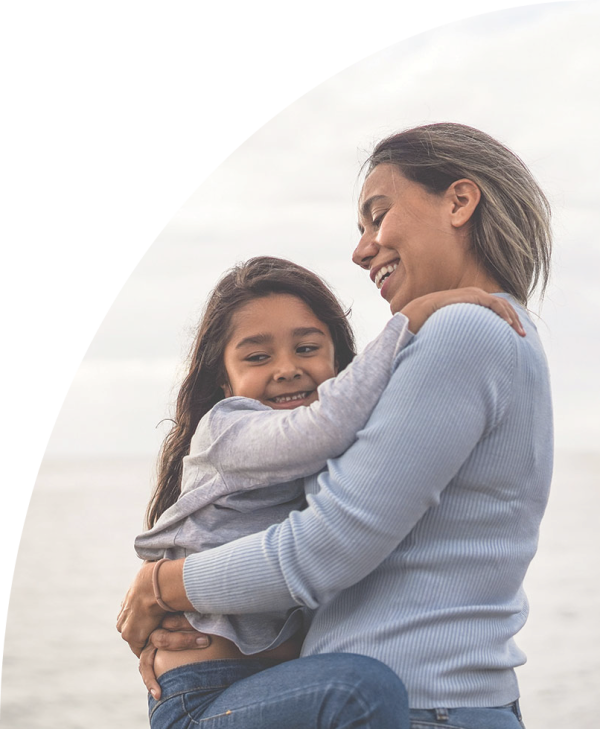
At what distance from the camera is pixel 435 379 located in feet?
4.37

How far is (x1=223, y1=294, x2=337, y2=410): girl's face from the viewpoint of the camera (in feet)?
6.07

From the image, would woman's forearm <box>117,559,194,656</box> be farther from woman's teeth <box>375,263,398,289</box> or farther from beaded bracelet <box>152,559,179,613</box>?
woman's teeth <box>375,263,398,289</box>

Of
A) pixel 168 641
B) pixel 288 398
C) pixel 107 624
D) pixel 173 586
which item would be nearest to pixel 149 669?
pixel 168 641

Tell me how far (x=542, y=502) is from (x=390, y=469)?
291mm

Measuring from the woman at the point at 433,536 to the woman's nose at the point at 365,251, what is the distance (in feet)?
1.16

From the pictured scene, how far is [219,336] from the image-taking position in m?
1.98

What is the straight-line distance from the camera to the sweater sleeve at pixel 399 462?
1318 millimetres

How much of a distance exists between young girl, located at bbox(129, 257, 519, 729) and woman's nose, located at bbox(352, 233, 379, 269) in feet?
0.67

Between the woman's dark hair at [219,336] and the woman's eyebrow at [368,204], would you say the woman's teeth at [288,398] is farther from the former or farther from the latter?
the woman's eyebrow at [368,204]

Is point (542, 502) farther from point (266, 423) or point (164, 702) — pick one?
point (164, 702)

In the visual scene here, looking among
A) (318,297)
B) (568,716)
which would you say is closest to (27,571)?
(568,716)

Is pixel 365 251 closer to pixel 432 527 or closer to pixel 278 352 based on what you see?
pixel 278 352

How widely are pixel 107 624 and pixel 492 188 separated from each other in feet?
32.4

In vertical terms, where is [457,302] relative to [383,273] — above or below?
below
